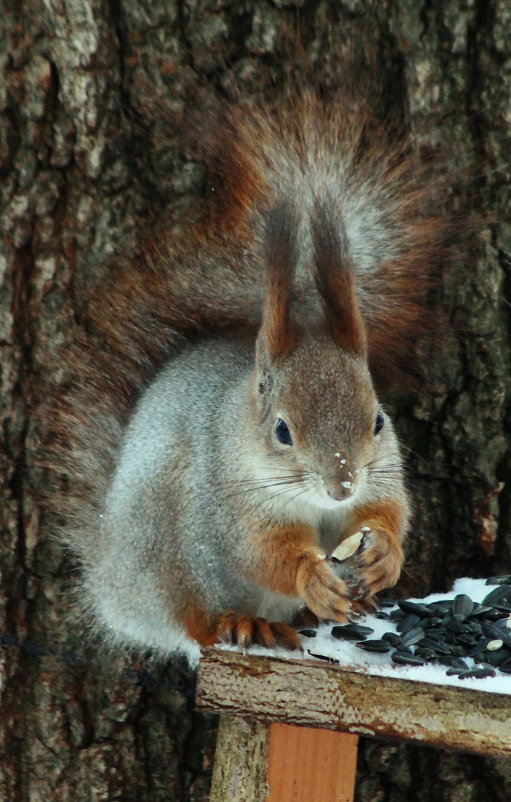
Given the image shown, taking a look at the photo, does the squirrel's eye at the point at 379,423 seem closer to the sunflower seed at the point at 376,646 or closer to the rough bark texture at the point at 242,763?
the sunflower seed at the point at 376,646

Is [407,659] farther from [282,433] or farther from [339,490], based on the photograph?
[282,433]

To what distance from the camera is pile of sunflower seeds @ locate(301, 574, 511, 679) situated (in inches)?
55.0

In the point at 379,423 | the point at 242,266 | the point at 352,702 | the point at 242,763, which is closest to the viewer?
the point at 352,702

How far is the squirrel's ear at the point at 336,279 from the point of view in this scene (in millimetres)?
1471

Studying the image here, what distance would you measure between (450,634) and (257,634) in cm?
27

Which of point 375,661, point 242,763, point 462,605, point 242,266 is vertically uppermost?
point 242,266

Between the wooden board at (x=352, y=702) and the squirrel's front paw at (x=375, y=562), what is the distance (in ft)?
0.62

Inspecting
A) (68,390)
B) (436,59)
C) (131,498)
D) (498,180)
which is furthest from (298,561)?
(436,59)

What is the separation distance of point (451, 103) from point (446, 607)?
2.71 ft

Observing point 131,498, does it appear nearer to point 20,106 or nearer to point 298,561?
point 298,561

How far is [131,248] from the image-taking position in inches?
72.1

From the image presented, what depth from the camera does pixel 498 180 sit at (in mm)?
1843

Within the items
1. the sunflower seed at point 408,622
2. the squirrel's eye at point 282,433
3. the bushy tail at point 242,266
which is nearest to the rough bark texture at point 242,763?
the sunflower seed at point 408,622

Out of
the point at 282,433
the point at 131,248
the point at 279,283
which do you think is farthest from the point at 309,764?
the point at 131,248
